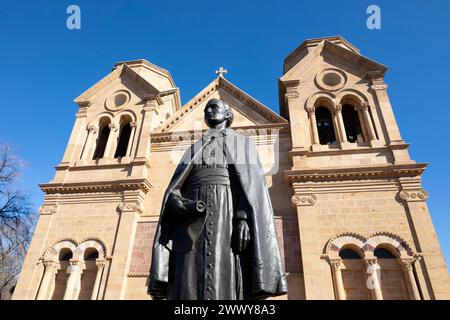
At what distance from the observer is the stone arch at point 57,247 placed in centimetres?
1309

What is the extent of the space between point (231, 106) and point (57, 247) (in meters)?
11.8

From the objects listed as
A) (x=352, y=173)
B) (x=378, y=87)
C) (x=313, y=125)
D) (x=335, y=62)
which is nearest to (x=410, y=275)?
(x=352, y=173)

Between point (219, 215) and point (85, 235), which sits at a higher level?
point (85, 235)

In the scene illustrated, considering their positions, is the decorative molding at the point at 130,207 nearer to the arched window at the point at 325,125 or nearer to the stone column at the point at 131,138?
the stone column at the point at 131,138

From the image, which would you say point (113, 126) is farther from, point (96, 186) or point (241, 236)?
point (241, 236)

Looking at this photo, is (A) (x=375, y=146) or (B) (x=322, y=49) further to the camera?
(B) (x=322, y=49)

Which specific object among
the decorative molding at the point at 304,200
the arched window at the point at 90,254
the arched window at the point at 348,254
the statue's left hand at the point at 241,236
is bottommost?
the statue's left hand at the point at 241,236

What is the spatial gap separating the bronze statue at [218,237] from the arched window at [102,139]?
15376 mm

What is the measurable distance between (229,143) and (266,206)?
107 centimetres

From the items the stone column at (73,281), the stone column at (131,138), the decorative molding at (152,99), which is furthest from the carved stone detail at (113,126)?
the stone column at (73,281)
